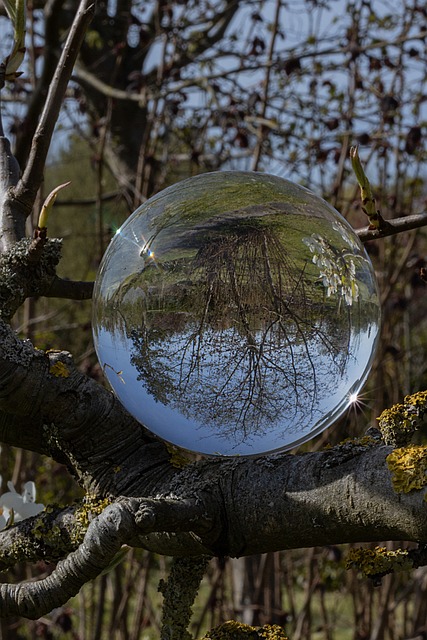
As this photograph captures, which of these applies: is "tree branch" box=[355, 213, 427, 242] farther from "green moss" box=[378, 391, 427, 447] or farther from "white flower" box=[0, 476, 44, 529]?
"white flower" box=[0, 476, 44, 529]

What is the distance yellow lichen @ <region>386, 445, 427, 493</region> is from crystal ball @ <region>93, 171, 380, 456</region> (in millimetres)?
204

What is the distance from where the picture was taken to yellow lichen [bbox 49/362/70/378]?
1355 mm

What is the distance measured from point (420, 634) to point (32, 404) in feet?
11.5

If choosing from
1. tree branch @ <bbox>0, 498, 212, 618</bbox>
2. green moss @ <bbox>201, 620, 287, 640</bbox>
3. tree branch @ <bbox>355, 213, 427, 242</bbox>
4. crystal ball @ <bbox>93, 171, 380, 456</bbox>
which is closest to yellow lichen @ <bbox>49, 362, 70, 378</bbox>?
crystal ball @ <bbox>93, 171, 380, 456</bbox>

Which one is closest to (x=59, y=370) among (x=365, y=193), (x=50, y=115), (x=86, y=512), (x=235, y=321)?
(x=86, y=512)

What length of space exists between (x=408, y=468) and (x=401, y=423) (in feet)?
0.37

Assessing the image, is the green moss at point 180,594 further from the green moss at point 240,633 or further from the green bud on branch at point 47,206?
the green bud on branch at point 47,206

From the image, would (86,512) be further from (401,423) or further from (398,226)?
(398,226)

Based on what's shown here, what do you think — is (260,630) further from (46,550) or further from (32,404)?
(32,404)

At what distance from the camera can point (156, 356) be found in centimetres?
122

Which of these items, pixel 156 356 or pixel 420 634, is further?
pixel 420 634

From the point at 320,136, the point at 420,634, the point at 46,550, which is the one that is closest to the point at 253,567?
the point at 420,634

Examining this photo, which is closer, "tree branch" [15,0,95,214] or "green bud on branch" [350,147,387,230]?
"green bud on branch" [350,147,387,230]

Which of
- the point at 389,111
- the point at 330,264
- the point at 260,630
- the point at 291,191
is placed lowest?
the point at 260,630
